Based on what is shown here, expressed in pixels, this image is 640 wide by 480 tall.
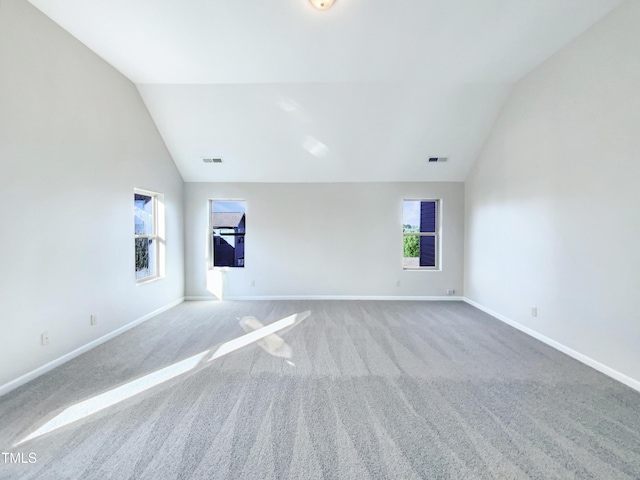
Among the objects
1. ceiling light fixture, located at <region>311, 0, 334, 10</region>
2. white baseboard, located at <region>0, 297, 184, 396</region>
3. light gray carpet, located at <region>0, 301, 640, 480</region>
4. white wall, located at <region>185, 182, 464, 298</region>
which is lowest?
light gray carpet, located at <region>0, 301, 640, 480</region>

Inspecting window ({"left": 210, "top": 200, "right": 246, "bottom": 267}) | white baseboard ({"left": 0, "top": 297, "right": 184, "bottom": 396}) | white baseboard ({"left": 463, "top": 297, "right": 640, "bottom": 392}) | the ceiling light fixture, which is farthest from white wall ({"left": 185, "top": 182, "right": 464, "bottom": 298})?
the ceiling light fixture

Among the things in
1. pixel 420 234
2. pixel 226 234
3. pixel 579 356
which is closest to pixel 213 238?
pixel 226 234

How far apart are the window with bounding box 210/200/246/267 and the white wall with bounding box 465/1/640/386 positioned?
4.68 metres

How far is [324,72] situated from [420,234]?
3556 mm

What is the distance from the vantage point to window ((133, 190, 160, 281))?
4.06 m

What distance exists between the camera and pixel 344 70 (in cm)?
326

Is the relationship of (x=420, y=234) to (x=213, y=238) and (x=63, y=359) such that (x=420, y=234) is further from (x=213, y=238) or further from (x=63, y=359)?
(x=63, y=359)

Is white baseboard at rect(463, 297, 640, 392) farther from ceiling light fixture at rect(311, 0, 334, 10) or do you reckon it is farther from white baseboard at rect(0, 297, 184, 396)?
white baseboard at rect(0, 297, 184, 396)

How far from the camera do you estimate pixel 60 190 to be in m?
2.65

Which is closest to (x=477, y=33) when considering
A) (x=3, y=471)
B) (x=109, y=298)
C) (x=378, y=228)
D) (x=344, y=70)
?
(x=344, y=70)

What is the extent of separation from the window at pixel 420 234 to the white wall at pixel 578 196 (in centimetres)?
137

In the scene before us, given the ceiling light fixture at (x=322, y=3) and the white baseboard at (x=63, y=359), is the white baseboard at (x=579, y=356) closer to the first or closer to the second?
the ceiling light fixture at (x=322, y=3)

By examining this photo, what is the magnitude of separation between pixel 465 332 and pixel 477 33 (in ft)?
11.5

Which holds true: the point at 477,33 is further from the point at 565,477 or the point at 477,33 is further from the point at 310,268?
the point at 310,268
